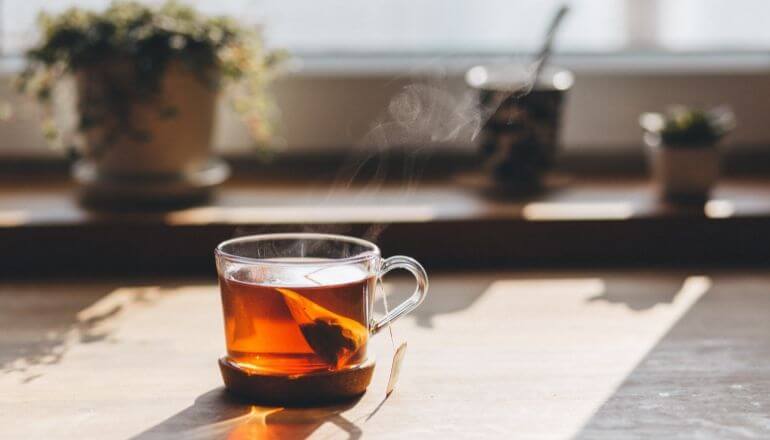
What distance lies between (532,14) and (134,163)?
778mm

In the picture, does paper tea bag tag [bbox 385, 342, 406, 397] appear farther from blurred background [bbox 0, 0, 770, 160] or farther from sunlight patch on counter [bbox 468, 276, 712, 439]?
blurred background [bbox 0, 0, 770, 160]

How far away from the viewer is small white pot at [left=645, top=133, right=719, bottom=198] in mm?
1521

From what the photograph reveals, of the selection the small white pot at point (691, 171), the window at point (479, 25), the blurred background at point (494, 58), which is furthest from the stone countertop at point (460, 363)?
the window at point (479, 25)

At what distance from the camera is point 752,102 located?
1.84 meters

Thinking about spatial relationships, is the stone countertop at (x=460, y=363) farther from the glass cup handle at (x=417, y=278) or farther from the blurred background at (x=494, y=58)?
the blurred background at (x=494, y=58)

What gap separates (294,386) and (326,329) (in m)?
0.05

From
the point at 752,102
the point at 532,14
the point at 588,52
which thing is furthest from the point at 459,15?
the point at 752,102

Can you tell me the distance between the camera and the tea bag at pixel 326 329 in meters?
0.82

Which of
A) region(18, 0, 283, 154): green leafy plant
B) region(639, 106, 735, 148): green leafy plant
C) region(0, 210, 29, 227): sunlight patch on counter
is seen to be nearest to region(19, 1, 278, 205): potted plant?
region(18, 0, 283, 154): green leafy plant

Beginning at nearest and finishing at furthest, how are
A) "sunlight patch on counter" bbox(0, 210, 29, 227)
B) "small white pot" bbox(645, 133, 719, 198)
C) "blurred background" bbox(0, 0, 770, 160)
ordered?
1. "sunlight patch on counter" bbox(0, 210, 29, 227)
2. "small white pot" bbox(645, 133, 719, 198)
3. "blurred background" bbox(0, 0, 770, 160)

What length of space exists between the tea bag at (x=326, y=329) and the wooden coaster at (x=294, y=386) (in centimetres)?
1

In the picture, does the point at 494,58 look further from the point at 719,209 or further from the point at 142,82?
the point at 142,82

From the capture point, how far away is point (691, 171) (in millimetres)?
1522

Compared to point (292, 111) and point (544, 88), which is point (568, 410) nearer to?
point (544, 88)
